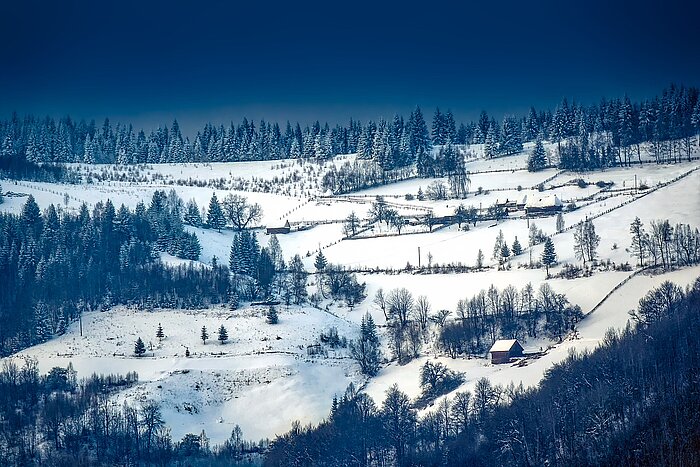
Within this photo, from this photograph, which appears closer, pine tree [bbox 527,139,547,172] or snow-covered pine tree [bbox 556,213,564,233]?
snow-covered pine tree [bbox 556,213,564,233]

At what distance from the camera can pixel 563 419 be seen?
250ft

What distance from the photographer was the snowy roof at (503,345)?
94062mm

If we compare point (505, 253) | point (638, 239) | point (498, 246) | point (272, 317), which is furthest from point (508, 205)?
point (272, 317)

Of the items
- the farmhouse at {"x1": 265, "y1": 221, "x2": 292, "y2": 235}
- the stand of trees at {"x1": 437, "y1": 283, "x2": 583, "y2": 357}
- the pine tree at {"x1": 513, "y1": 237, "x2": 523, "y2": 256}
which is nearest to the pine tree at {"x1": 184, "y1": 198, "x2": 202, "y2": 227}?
the farmhouse at {"x1": 265, "y1": 221, "x2": 292, "y2": 235}

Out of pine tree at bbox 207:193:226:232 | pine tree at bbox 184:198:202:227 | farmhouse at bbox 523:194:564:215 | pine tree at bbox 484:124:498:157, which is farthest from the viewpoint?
pine tree at bbox 484:124:498:157

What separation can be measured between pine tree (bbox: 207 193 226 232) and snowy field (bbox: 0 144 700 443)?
3.01 meters

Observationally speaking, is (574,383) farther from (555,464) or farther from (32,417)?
(32,417)

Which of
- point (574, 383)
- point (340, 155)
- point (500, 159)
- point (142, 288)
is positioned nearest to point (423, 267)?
point (142, 288)

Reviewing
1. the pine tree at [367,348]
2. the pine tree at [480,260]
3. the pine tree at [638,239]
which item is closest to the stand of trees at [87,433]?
the pine tree at [367,348]

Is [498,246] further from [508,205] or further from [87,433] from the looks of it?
[87,433]

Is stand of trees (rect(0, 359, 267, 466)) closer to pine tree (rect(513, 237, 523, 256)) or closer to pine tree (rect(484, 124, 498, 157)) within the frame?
pine tree (rect(513, 237, 523, 256))

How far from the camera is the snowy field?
92.1m

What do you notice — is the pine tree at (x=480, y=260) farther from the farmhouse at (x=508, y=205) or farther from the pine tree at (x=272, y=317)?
the pine tree at (x=272, y=317)

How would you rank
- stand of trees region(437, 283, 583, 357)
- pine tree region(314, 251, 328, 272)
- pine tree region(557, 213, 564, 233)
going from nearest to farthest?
stand of trees region(437, 283, 583, 357), pine tree region(557, 213, 564, 233), pine tree region(314, 251, 328, 272)
